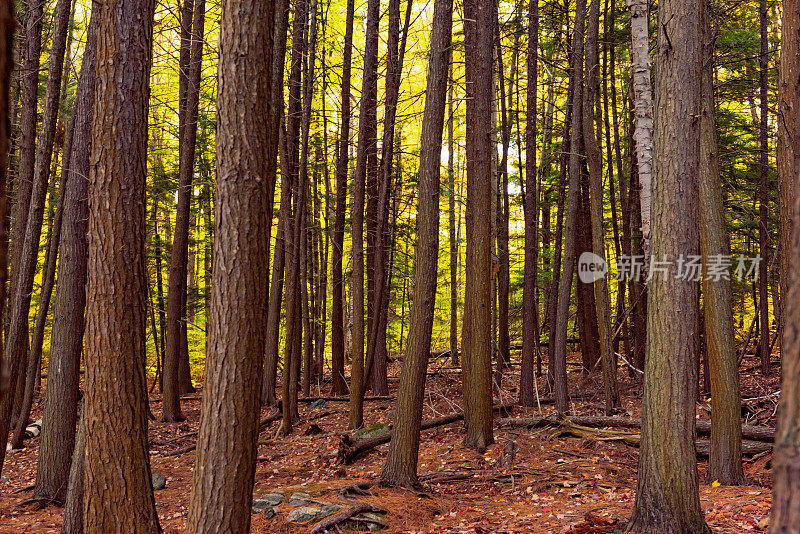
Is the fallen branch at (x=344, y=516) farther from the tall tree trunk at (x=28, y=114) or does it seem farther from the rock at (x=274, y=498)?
the tall tree trunk at (x=28, y=114)

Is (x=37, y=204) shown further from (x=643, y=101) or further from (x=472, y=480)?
(x=643, y=101)

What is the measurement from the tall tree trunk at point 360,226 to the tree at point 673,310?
5640 millimetres

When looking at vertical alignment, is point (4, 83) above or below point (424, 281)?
above

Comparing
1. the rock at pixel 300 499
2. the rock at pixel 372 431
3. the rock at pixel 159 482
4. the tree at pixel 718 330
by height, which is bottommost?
the rock at pixel 159 482

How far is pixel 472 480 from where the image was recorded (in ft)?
26.2

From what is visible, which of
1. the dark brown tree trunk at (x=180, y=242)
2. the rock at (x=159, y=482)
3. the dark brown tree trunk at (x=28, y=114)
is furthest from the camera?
the dark brown tree trunk at (x=180, y=242)

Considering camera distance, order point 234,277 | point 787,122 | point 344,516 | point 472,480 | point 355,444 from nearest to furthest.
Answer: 1. point 234,277
2. point 787,122
3. point 344,516
4. point 472,480
5. point 355,444

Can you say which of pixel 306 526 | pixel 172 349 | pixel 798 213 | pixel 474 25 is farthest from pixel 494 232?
pixel 798 213

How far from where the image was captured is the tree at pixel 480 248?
8.49 meters

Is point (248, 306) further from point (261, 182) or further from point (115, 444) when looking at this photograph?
point (115, 444)

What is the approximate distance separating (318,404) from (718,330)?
901cm

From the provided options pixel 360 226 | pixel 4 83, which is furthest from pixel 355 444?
pixel 4 83

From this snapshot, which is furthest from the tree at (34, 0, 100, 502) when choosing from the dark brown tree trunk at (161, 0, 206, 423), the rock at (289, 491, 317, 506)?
the dark brown tree trunk at (161, 0, 206, 423)

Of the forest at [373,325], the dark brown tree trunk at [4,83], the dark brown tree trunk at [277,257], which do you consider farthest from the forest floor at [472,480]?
the dark brown tree trunk at [4,83]
